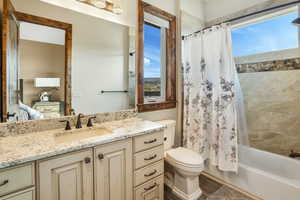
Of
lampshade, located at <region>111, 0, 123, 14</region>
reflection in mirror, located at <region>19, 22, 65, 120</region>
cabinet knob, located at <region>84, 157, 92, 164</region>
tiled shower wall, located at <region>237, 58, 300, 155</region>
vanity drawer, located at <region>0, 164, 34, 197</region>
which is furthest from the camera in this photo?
tiled shower wall, located at <region>237, 58, 300, 155</region>

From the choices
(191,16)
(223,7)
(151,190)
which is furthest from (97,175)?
(223,7)

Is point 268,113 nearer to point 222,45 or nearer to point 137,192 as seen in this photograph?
point 222,45

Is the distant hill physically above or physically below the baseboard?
above

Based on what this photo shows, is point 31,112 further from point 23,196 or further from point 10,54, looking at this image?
point 23,196

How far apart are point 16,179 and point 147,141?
87cm

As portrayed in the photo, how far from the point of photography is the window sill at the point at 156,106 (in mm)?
1912

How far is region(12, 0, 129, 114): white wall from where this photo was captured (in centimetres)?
141

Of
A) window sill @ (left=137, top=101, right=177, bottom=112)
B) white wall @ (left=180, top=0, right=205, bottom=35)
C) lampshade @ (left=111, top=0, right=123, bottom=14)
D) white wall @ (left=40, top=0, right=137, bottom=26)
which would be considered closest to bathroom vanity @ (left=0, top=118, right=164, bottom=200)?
window sill @ (left=137, top=101, right=177, bottom=112)

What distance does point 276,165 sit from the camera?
1.89 metres

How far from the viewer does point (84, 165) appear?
992 mm

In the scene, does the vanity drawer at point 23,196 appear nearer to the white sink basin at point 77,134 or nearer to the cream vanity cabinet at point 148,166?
the white sink basin at point 77,134

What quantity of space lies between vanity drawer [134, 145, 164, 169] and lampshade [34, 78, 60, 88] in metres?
0.95

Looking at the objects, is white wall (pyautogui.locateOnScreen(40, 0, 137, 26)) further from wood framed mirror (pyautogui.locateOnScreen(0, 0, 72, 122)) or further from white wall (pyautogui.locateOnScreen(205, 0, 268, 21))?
white wall (pyautogui.locateOnScreen(205, 0, 268, 21))

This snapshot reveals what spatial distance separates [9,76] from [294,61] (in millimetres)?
2978
